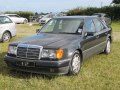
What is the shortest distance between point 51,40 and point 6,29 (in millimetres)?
7005

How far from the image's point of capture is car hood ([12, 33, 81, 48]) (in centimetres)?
641

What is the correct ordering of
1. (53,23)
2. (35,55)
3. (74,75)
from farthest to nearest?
(53,23), (74,75), (35,55)

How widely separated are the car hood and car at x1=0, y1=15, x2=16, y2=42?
235 inches

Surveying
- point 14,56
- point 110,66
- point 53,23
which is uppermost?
point 53,23

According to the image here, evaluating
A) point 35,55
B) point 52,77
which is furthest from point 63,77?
point 35,55

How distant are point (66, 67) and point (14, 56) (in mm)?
1340

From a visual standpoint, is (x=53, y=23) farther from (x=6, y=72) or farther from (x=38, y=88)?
(x=38, y=88)

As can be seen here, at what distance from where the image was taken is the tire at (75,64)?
6572mm

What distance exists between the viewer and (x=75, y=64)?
6.77m

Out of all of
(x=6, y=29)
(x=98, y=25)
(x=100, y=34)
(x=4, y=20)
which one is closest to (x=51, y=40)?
(x=100, y=34)

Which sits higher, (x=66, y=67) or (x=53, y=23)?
(x=53, y=23)

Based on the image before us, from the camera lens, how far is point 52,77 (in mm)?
6566

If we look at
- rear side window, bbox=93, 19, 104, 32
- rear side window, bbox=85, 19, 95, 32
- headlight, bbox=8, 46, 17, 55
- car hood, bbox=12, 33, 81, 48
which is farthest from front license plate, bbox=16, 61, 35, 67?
rear side window, bbox=93, 19, 104, 32

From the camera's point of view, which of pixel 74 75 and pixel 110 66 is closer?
pixel 74 75
